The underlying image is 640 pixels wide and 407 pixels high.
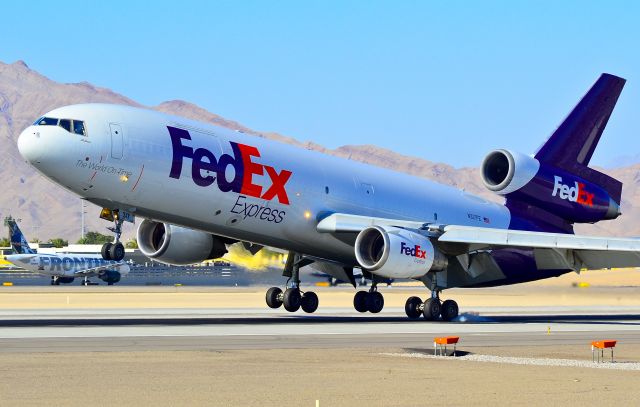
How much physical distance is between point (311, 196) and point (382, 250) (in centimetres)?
335

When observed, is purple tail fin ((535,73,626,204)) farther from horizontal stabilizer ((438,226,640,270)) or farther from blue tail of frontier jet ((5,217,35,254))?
blue tail of frontier jet ((5,217,35,254))

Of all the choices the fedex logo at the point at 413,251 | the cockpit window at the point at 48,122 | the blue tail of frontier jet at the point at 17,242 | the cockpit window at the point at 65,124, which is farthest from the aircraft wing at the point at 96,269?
the cockpit window at the point at 65,124

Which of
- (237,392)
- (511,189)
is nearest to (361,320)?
(511,189)

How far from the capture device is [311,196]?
38906mm

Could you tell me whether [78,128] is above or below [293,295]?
above

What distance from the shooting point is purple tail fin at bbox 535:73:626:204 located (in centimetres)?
4500

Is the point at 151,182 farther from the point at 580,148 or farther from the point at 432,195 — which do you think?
the point at 580,148

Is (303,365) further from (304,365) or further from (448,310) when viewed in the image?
(448,310)

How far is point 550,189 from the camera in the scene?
45.2 metres

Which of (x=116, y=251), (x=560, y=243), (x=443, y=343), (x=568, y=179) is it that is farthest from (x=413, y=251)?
(x=443, y=343)

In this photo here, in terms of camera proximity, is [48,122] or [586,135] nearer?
[48,122]

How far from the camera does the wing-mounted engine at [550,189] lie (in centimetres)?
4414

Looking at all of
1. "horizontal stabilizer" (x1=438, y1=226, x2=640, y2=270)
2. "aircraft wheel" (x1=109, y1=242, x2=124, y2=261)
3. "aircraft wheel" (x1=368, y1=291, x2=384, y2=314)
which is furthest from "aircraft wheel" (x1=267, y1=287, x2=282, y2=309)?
"aircraft wheel" (x1=109, y1=242, x2=124, y2=261)

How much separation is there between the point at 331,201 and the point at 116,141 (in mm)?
9306
